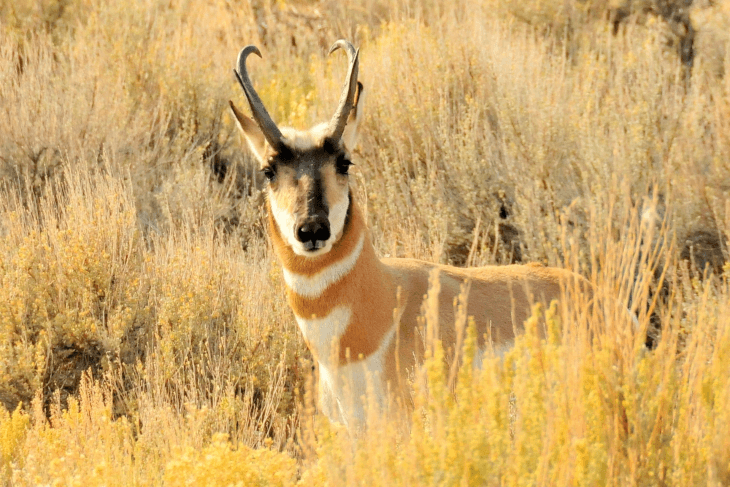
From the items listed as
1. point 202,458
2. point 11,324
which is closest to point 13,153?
point 11,324

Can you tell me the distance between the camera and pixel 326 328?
3.41 metres

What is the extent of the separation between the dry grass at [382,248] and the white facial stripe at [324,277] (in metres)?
0.61

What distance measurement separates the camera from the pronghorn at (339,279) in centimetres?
330

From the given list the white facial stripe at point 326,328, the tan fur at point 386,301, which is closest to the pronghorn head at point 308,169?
the tan fur at point 386,301

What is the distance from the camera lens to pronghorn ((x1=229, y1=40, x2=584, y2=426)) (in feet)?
10.8

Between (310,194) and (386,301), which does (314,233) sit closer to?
(310,194)

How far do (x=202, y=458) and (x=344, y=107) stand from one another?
1.68m

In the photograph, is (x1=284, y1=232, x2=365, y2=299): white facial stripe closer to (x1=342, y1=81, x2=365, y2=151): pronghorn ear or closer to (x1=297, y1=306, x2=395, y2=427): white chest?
(x1=297, y1=306, x2=395, y2=427): white chest

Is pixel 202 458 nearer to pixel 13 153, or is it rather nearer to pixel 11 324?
pixel 11 324

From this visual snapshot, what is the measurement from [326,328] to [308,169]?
0.70 m

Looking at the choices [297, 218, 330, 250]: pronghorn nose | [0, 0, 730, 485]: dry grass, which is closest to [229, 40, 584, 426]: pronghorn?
[297, 218, 330, 250]: pronghorn nose

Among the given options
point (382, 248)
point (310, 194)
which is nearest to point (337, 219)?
point (310, 194)

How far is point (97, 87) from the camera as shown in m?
6.89

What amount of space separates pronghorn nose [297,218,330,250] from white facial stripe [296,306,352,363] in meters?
0.35
